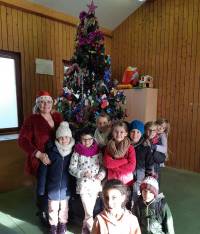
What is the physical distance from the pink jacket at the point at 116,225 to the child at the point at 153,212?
1.38 feet

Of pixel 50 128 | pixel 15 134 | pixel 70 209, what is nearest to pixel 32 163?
pixel 50 128

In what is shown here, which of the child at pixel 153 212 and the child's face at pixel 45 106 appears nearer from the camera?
the child at pixel 153 212

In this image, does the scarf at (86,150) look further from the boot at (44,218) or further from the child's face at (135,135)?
the boot at (44,218)

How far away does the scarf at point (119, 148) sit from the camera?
210cm

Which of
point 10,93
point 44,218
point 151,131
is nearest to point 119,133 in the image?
point 151,131

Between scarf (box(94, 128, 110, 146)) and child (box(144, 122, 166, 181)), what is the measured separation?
39 cm

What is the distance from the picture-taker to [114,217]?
1.32 m

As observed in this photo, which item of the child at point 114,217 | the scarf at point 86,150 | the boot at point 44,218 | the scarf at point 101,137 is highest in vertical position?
the scarf at point 101,137

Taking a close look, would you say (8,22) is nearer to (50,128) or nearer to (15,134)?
(15,134)

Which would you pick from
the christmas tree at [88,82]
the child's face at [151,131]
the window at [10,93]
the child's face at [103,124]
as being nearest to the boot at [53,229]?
the child's face at [103,124]

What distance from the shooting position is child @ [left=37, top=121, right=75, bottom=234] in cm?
222

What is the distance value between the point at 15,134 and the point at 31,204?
114cm

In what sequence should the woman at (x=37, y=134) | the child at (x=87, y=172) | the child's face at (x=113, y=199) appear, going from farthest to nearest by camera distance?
the woman at (x=37, y=134)
the child at (x=87, y=172)
the child's face at (x=113, y=199)

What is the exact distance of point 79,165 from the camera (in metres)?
2.22
